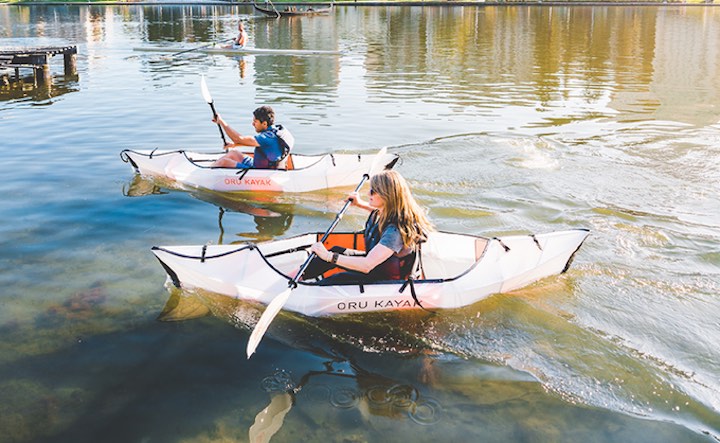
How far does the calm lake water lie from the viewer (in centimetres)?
534

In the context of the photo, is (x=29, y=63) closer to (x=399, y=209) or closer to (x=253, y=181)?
(x=253, y=181)

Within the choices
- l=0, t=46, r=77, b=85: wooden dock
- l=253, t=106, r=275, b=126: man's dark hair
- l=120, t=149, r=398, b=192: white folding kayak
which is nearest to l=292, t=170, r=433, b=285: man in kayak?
l=120, t=149, r=398, b=192: white folding kayak

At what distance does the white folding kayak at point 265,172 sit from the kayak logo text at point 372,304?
14.0 ft

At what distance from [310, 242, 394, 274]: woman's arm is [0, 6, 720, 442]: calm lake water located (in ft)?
2.09

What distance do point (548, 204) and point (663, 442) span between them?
565 centimetres

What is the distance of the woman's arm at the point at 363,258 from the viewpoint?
6430mm

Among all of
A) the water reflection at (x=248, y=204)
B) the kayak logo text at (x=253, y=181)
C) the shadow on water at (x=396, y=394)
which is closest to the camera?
the shadow on water at (x=396, y=394)

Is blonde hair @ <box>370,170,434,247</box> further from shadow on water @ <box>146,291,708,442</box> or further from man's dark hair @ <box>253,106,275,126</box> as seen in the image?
man's dark hair @ <box>253,106,275,126</box>

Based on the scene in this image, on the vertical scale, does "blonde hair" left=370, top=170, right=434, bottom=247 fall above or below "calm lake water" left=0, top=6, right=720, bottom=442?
above

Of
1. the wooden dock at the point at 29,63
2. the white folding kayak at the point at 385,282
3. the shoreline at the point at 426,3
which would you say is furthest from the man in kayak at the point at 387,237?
the shoreline at the point at 426,3

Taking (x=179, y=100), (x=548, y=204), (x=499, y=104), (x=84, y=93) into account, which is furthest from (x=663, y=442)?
(x=84, y=93)

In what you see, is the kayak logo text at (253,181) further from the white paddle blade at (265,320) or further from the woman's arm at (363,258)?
the white paddle blade at (265,320)

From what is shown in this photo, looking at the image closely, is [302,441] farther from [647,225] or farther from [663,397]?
[647,225]

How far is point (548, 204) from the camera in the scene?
33.6 feet
